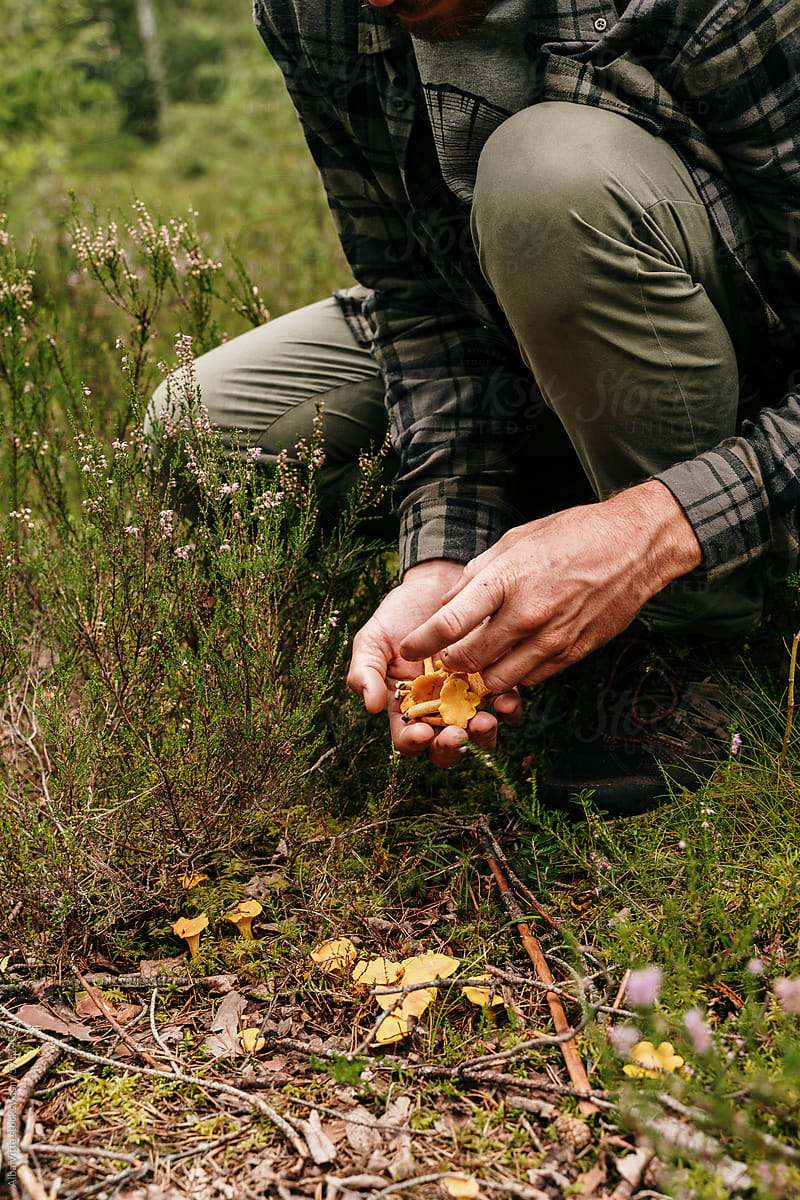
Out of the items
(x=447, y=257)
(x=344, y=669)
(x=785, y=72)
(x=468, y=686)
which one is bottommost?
(x=344, y=669)

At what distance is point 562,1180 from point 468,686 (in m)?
0.87

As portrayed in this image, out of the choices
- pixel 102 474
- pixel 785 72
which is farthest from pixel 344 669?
pixel 785 72

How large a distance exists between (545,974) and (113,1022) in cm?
75

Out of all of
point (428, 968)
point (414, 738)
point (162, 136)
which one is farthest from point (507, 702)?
point (162, 136)

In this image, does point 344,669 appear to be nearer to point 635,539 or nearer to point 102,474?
point 102,474

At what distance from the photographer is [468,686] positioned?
1.90 meters

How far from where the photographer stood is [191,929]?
1.78 metres

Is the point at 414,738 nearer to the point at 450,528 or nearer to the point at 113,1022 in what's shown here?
the point at 450,528

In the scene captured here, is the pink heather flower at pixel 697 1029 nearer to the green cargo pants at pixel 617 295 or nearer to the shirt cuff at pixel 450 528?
the green cargo pants at pixel 617 295

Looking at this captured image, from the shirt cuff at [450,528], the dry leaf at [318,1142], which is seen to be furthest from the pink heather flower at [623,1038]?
the shirt cuff at [450,528]

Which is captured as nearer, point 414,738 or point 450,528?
point 414,738

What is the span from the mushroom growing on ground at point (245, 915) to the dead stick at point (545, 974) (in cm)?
48

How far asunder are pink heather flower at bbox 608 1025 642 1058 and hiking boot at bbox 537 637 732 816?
59 centimetres

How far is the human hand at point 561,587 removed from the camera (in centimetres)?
173
